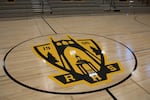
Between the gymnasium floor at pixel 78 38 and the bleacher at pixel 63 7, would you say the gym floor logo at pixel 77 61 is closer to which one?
the gymnasium floor at pixel 78 38

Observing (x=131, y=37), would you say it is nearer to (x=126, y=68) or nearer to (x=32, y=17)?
(x=126, y=68)

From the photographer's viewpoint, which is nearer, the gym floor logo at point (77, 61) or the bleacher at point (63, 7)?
the gym floor logo at point (77, 61)

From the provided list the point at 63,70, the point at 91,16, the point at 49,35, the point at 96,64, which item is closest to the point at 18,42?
the point at 49,35

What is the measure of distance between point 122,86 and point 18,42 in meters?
1.89

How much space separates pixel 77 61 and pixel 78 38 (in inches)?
35.6

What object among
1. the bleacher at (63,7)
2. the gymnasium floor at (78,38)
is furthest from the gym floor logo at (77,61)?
the bleacher at (63,7)

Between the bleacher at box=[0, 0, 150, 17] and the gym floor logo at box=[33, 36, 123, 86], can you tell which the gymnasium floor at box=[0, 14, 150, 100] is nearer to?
the gym floor logo at box=[33, 36, 123, 86]

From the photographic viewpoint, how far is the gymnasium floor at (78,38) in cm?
171

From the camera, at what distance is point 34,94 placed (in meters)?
1.66

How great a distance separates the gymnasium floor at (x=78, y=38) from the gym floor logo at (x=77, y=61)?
0.09 metres

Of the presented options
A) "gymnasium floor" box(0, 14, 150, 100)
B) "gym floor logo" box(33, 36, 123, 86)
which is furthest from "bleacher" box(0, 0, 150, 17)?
"gym floor logo" box(33, 36, 123, 86)

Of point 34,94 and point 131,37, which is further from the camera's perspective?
point 131,37

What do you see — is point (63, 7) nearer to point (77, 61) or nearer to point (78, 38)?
point (78, 38)

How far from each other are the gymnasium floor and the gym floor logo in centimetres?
9
